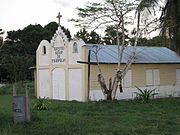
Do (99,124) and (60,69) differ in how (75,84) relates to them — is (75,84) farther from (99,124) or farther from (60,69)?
(99,124)

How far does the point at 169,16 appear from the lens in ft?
63.9

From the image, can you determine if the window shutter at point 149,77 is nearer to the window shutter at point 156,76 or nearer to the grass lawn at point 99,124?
the window shutter at point 156,76

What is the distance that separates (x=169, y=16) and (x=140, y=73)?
6.06 meters

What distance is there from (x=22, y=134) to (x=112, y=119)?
159 inches

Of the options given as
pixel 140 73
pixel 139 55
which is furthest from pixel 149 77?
pixel 139 55

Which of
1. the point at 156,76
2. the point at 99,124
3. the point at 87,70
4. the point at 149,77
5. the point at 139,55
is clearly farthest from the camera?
the point at 156,76

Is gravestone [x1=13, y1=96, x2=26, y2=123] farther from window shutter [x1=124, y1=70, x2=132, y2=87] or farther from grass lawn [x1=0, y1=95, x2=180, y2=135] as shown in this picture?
window shutter [x1=124, y1=70, x2=132, y2=87]

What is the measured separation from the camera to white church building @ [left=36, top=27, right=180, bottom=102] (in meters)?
21.8

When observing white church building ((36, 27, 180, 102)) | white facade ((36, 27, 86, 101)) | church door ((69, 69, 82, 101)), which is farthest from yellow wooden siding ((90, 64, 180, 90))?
white facade ((36, 27, 86, 101))

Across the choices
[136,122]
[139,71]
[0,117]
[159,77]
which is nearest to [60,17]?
[139,71]

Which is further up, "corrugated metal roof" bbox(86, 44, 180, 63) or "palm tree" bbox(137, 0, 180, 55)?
"palm tree" bbox(137, 0, 180, 55)

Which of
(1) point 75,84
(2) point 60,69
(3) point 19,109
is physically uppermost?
(2) point 60,69

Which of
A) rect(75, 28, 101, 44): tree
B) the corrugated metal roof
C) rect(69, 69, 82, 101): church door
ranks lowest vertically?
rect(69, 69, 82, 101): church door

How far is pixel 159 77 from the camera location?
25750 mm
